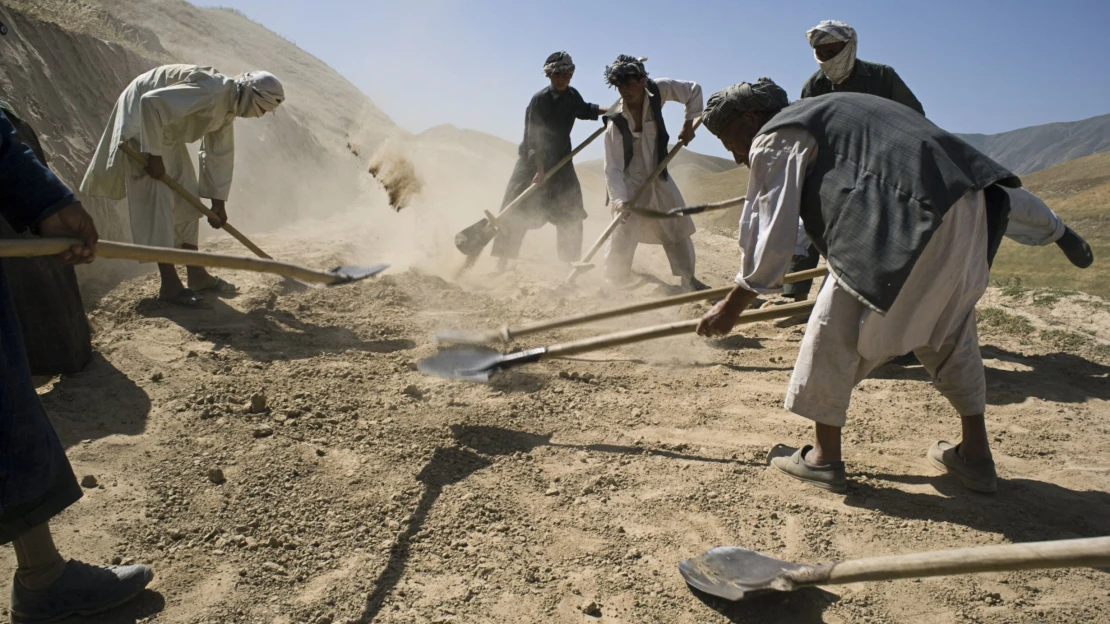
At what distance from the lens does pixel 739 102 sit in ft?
8.73

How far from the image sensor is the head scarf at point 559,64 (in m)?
6.15

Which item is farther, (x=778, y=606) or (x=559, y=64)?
(x=559, y=64)

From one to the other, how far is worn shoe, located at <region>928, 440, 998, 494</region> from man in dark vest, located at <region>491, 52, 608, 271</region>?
4.33m

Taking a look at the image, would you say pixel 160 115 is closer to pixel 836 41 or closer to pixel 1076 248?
pixel 836 41

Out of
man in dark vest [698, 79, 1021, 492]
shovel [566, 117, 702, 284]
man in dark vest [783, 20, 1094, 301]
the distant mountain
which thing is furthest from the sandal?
the distant mountain

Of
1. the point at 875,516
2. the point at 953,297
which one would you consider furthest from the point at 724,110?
the point at 875,516

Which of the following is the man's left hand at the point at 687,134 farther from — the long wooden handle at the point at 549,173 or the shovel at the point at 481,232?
the shovel at the point at 481,232

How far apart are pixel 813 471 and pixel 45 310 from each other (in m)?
3.57

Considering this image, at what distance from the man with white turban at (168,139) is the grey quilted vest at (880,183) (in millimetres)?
3598

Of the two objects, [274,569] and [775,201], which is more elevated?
[775,201]

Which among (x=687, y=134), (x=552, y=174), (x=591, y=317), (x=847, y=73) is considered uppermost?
(x=847, y=73)

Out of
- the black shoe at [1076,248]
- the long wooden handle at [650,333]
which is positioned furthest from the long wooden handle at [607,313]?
the black shoe at [1076,248]

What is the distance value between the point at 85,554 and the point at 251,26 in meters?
19.9

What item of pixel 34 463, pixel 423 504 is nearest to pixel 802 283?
pixel 423 504
